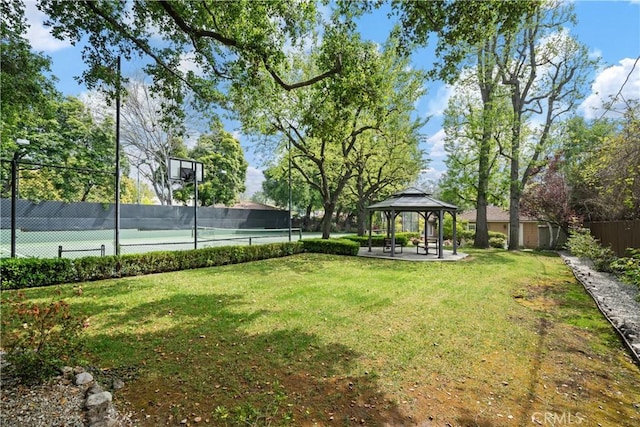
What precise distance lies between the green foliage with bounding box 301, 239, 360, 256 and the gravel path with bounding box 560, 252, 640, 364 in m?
7.72

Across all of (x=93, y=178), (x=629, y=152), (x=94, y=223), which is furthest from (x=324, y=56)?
(x=93, y=178)

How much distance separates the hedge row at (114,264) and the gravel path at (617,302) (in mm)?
10155

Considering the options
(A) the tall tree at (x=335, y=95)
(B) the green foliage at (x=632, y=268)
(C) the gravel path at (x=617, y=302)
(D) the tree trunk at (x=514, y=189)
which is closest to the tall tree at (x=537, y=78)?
(D) the tree trunk at (x=514, y=189)

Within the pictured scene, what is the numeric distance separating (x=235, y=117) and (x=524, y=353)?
905 centimetres

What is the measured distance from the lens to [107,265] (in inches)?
330

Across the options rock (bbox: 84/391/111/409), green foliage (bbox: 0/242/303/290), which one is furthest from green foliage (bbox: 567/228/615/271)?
rock (bbox: 84/391/111/409)

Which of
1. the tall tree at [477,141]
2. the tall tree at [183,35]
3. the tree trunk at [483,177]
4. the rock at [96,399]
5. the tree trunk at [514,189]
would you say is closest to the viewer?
the rock at [96,399]

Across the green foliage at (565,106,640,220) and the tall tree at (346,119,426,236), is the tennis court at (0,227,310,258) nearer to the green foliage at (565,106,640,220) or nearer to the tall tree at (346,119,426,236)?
the tall tree at (346,119,426,236)

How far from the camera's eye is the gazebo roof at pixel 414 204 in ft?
42.8

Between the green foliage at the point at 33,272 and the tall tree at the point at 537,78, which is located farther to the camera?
the tall tree at the point at 537,78

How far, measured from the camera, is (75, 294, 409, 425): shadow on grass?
2744mm

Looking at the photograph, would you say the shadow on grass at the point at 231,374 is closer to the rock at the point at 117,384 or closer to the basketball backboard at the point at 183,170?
the rock at the point at 117,384

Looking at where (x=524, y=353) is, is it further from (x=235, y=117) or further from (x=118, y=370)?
(x=235, y=117)
